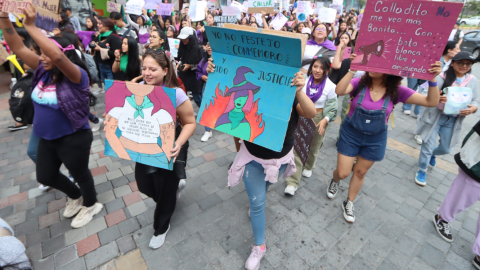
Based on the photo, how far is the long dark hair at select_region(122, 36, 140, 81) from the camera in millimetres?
4016

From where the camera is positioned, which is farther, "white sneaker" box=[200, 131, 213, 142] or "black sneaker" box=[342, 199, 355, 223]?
"white sneaker" box=[200, 131, 213, 142]

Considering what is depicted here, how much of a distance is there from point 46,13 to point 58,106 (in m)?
0.83

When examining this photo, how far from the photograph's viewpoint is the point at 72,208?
2.87 m

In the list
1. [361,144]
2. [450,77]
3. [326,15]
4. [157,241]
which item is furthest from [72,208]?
[326,15]

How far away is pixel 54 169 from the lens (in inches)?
100.0

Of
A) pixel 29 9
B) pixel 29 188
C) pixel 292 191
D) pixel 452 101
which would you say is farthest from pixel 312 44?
pixel 29 188

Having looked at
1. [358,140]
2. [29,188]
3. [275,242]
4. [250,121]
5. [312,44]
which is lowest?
[29,188]

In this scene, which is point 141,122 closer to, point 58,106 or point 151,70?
point 151,70

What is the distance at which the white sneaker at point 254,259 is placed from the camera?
7.47 ft

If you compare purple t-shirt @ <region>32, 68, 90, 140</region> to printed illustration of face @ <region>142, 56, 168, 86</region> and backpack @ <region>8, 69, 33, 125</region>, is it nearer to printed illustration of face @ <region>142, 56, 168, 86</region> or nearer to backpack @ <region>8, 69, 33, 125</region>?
printed illustration of face @ <region>142, 56, 168, 86</region>

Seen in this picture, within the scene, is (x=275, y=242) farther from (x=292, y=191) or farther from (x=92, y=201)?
(x=92, y=201)

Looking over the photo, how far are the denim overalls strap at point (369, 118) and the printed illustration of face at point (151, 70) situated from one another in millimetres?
2048

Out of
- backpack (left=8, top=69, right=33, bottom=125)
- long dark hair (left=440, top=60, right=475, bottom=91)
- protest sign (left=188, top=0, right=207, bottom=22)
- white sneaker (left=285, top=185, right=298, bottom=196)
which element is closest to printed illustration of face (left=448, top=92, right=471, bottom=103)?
long dark hair (left=440, top=60, right=475, bottom=91)

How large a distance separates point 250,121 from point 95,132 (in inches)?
171
